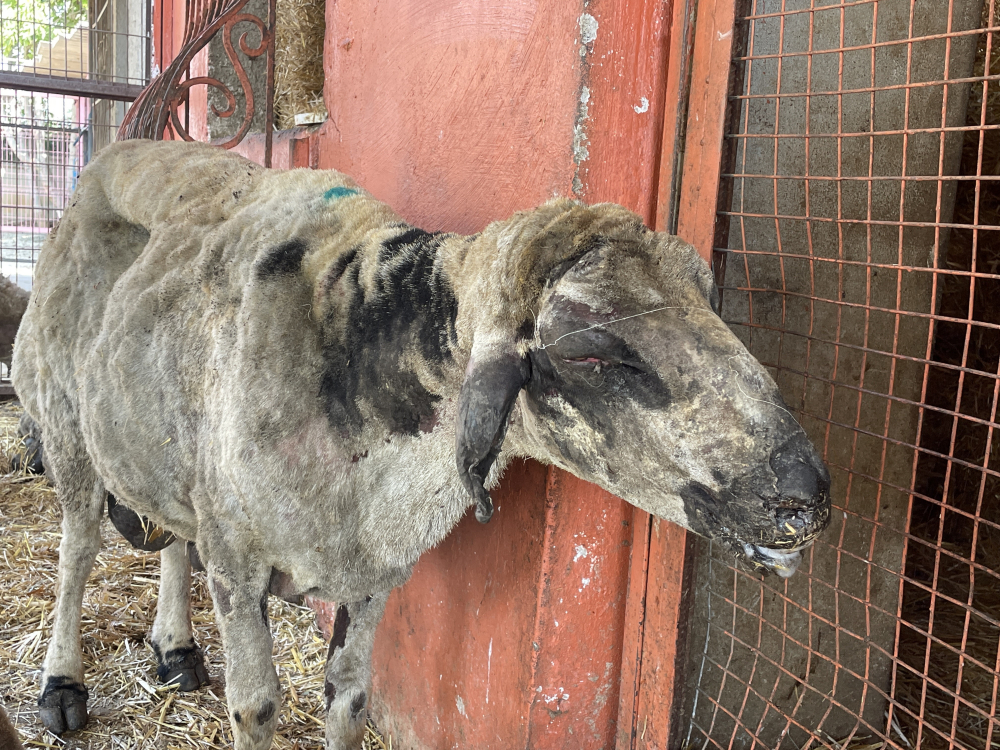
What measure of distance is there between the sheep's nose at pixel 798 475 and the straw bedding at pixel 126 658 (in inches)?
97.0

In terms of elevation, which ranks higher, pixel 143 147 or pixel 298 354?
pixel 143 147

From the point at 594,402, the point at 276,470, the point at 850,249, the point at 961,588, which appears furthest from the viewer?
the point at 961,588

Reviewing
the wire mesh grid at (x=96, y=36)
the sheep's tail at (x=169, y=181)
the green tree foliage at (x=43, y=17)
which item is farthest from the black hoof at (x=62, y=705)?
the green tree foliage at (x=43, y=17)

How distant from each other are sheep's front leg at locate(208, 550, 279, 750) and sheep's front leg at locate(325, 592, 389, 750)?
0.25m

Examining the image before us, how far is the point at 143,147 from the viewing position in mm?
3520

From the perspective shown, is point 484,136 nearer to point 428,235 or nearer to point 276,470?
point 428,235

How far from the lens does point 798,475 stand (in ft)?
5.37

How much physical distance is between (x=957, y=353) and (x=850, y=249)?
117 cm

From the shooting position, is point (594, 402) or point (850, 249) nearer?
point (594, 402)

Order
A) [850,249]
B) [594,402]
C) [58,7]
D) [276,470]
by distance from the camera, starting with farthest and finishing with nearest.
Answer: [58,7]
[850,249]
[276,470]
[594,402]

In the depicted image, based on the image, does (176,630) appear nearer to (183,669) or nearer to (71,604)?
(183,669)

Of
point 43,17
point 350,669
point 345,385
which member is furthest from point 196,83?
point 43,17

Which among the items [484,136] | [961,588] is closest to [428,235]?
[484,136]

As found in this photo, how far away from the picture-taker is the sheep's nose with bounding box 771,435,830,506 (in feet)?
5.36
